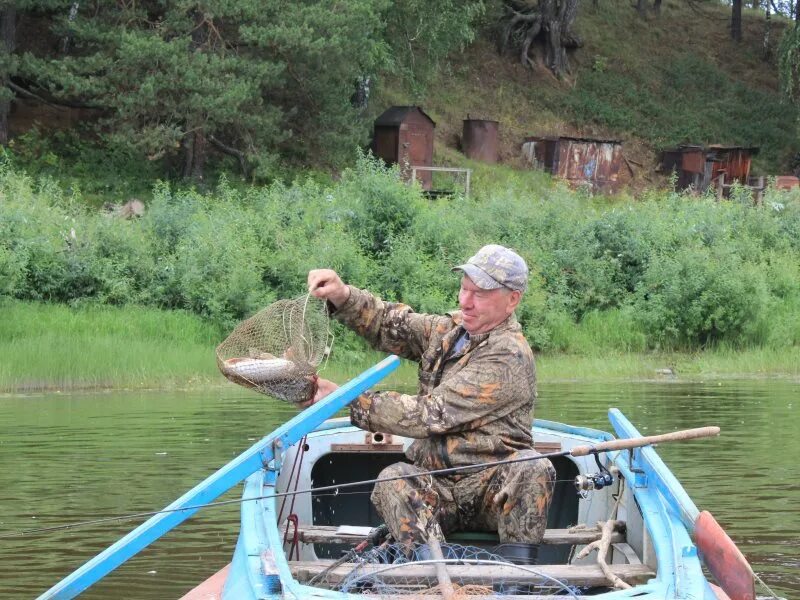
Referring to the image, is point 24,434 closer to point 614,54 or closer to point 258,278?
point 258,278

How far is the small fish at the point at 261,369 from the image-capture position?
21.8ft

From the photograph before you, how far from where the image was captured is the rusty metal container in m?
39.8

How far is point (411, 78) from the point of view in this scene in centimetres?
3556

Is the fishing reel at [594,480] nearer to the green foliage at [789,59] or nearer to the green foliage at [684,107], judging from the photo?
the green foliage at [789,59]

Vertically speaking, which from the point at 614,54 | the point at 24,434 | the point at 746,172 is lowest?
the point at 24,434

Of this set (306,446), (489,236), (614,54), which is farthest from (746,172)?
(306,446)

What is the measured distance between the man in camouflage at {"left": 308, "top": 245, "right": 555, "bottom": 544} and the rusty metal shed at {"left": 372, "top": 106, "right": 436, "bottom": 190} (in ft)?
96.2

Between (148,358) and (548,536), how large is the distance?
12.4m

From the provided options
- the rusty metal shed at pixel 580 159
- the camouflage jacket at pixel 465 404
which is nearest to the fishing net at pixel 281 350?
the camouflage jacket at pixel 465 404

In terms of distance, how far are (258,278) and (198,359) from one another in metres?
2.14

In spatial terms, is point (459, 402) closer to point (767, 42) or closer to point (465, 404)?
point (465, 404)

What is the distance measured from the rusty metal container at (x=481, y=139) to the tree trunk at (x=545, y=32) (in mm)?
8832

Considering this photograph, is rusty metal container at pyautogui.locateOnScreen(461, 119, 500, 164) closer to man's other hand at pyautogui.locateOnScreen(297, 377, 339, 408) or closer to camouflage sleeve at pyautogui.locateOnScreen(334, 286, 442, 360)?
camouflage sleeve at pyautogui.locateOnScreen(334, 286, 442, 360)

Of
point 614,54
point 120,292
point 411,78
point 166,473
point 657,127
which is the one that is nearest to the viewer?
point 166,473
